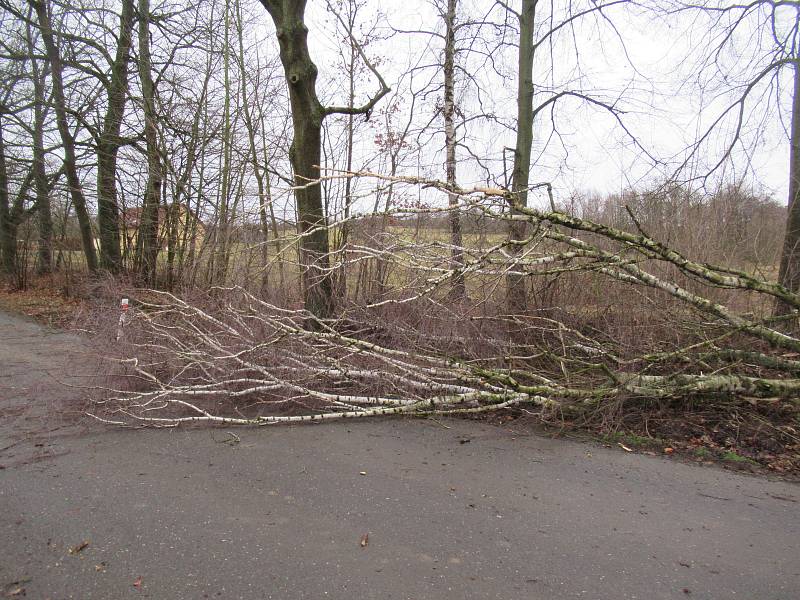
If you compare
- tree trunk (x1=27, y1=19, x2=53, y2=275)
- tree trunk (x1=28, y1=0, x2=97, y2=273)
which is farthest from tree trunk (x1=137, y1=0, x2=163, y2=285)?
tree trunk (x1=27, y1=19, x2=53, y2=275)

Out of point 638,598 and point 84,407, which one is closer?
point 638,598

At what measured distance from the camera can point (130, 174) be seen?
593 inches

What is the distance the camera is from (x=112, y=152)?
1552cm

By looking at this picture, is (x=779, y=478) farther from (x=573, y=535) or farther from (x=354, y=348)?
(x=354, y=348)

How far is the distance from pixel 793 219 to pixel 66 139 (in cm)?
1817

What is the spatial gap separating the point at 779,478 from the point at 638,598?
2252 millimetres

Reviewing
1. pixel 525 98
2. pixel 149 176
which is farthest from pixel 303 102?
pixel 149 176

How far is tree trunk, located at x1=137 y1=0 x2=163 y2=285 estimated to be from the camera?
13828 millimetres

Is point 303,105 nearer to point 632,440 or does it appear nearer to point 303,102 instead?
point 303,102

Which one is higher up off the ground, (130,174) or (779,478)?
(130,174)

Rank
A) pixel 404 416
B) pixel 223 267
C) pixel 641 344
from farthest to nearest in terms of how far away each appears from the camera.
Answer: pixel 223 267
pixel 641 344
pixel 404 416

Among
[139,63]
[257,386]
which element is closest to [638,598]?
[257,386]

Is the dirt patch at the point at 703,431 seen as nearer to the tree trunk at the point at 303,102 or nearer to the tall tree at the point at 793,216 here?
the tall tree at the point at 793,216

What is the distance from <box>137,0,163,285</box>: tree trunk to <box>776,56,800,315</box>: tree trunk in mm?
13052
